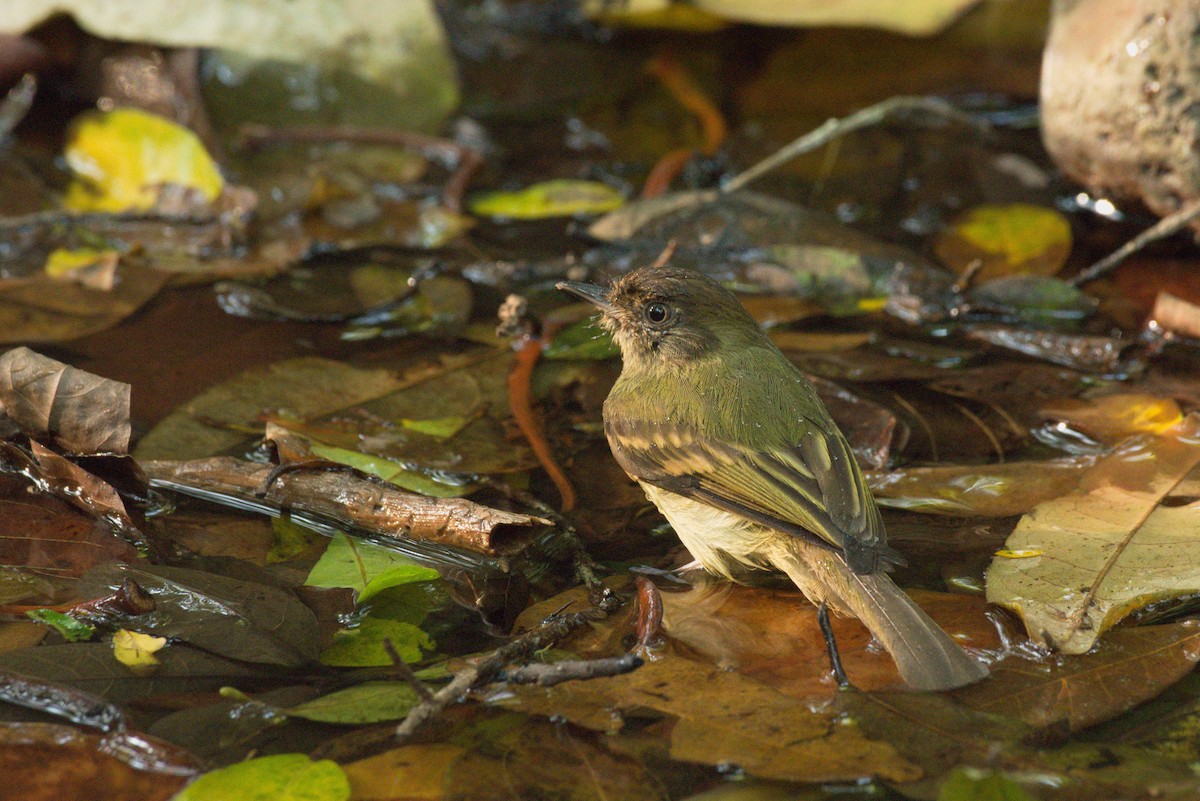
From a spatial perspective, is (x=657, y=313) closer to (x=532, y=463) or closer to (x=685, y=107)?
(x=532, y=463)

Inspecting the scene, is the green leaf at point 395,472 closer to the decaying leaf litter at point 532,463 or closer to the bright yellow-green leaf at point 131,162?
the decaying leaf litter at point 532,463

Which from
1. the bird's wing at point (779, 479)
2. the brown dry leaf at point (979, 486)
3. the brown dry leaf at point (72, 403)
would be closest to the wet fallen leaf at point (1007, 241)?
the brown dry leaf at point (979, 486)

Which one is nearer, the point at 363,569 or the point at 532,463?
the point at 363,569

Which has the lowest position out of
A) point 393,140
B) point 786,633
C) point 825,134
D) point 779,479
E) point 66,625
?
point 786,633

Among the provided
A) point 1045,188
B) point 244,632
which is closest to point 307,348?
point 244,632

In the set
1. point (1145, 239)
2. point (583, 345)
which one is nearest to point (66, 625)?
point (583, 345)

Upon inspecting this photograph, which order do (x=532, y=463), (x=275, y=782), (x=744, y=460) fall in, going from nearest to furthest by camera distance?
(x=275, y=782) → (x=744, y=460) → (x=532, y=463)
